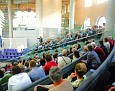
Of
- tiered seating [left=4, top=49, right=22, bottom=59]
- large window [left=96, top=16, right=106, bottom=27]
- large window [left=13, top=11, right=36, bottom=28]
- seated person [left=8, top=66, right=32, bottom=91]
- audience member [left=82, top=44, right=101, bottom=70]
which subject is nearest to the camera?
seated person [left=8, top=66, right=32, bottom=91]

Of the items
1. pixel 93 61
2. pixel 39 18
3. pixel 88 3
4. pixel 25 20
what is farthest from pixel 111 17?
pixel 25 20

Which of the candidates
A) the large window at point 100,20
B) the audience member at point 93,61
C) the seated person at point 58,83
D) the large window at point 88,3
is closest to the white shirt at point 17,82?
the seated person at point 58,83

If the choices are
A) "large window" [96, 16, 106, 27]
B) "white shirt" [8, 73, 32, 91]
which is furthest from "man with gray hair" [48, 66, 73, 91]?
"large window" [96, 16, 106, 27]

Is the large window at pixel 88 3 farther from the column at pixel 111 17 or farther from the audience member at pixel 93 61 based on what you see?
the audience member at pixel 93 61

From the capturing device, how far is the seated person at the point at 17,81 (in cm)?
337

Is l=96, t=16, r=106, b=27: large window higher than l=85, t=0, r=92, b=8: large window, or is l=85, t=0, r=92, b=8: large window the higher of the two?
l=85, t=0, r=92, b=8: large window

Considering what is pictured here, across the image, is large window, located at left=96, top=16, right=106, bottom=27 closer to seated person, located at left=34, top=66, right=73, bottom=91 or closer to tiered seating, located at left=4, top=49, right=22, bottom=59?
tiered seating, located at left=4, top=49, right=22, bottom=59

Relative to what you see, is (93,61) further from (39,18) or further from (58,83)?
(39,18)

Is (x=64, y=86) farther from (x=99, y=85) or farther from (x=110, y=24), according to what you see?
(x=110, y=24)

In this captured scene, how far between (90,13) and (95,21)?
2744 mm

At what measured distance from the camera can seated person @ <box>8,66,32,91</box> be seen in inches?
133

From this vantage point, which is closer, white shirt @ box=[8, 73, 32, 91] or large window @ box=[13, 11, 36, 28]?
white shirt @ box=[8, 73, 32, 91]

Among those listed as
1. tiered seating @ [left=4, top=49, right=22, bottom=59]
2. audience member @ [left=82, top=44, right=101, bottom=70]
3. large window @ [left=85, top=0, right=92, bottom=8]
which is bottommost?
tiered seating @ [left=4, top=49, right=22, bottom=59]

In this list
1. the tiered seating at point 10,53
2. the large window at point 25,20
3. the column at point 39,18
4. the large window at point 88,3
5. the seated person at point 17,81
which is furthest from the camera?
the large window at point 25,20
